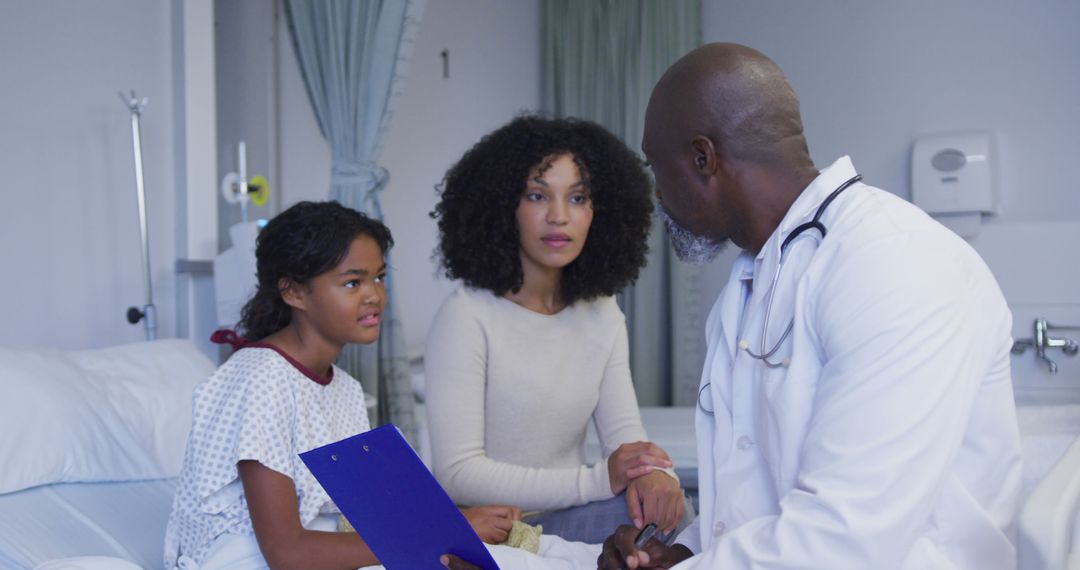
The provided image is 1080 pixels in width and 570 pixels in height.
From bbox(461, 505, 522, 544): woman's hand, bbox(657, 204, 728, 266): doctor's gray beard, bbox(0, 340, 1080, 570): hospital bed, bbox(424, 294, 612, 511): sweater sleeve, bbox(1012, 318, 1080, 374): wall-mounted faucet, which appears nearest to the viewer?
bbox(657, 204, 728, 266): doctor's gray beard

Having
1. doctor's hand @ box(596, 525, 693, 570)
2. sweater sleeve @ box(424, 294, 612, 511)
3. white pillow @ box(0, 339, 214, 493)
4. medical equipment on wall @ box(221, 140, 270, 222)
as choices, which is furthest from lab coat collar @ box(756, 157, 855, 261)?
medical equipment on wall @ box(221, 140, 270, 222)

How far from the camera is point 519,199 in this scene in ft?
6.47

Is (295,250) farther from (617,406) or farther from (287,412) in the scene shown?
(617,406)

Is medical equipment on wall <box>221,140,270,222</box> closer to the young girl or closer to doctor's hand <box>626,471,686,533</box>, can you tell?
the young girl

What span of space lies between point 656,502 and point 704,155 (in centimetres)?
71

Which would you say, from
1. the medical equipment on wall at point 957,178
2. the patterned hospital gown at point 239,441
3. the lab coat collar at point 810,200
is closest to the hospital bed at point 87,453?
the patterned hospital gown at point 239,441

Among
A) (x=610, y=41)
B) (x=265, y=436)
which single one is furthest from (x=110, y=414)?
(x=610, y=41)

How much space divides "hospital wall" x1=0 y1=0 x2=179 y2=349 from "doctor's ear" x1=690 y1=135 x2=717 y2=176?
1.82 meters

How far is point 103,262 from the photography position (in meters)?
2.48

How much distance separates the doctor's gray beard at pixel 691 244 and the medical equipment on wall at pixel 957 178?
2.27 meters

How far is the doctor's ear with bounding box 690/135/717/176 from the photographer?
114cm

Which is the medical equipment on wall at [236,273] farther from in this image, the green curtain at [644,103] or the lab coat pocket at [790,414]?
the green curtain at [644,103]

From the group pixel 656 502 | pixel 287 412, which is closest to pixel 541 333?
pixel 656 502

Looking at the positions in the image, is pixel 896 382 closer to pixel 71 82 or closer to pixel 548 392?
pixel 548 392
